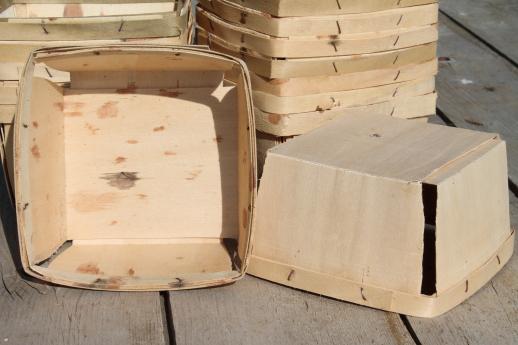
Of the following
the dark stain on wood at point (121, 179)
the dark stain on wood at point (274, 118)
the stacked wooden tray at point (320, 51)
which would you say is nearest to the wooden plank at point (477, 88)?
the stacked wooden tray at point (320, 51)

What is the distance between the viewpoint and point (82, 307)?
5.41 ft

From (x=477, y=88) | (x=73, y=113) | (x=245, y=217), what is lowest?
(x=477, y=88)

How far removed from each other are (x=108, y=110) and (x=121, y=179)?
0.16 meters

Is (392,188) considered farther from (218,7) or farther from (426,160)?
(218,7)

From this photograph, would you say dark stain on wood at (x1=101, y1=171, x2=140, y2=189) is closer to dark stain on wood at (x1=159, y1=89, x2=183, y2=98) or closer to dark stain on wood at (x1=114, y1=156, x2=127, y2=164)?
dark stain on wood at (x1=114, y1=156, x2=127, y2=164)

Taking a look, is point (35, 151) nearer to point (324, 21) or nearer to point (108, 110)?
point (108, 110)

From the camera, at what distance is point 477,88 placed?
2.91 metres

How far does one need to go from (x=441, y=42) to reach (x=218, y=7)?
5.19 ft

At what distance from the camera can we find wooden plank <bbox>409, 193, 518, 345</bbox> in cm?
157

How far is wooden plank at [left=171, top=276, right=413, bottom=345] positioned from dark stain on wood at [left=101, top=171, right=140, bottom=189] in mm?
362

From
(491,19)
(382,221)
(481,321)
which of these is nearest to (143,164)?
(382,221)

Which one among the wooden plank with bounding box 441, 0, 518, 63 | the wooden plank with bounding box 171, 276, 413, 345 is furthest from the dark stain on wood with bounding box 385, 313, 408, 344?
the wooden plank with bounding box 441, 0, 518, 63

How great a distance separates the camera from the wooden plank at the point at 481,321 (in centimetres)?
157

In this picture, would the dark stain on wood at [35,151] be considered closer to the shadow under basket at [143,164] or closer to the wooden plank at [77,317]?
the shadow under basket at [143,164]
